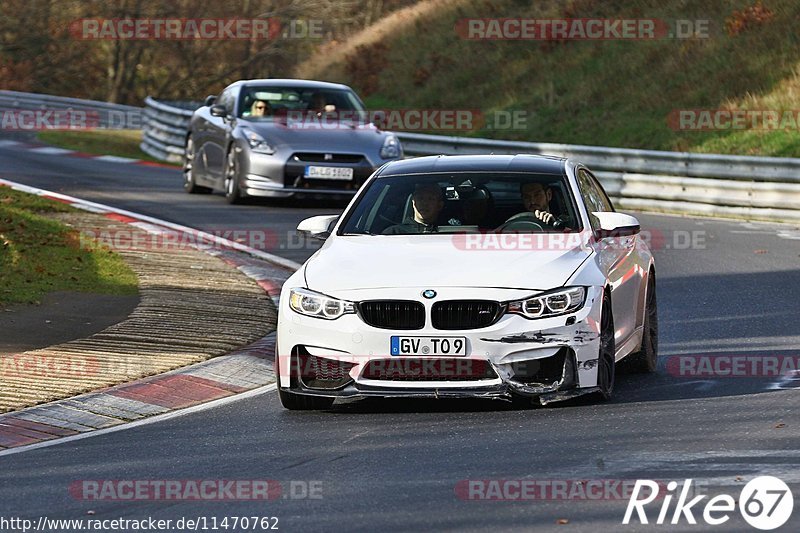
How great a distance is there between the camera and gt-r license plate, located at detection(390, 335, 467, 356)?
8.48m

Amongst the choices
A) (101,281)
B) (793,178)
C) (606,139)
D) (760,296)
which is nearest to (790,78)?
(606,139)

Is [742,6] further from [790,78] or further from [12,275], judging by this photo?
[12,275]

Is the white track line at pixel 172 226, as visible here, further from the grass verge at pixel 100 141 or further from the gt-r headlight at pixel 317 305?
the grass verge at pixel 100 141

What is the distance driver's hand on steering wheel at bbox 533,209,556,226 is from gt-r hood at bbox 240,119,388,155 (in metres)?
11.0

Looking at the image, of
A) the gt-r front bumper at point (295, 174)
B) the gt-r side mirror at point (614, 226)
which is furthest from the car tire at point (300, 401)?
the gt-r front bumper at point (295, 174)

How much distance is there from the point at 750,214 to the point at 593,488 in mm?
15823

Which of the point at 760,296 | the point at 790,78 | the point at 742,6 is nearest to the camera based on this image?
the point at 760,296

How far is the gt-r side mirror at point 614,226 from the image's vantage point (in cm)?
953

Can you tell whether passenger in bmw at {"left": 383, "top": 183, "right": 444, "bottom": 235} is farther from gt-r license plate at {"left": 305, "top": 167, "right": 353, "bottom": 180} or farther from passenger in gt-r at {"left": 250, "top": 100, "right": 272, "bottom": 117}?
passenger in gt-r at {"left": 250, "top": 100, "right": 272, "bottom": 117}

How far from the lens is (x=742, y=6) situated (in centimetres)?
3544

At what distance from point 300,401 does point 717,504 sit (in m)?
3.21

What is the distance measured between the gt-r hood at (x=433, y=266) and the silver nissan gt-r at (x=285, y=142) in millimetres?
11246
